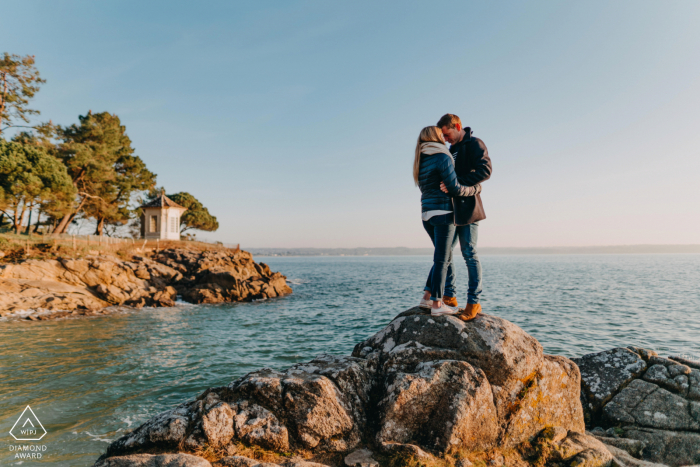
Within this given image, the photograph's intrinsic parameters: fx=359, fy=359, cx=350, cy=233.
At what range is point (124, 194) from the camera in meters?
44.8

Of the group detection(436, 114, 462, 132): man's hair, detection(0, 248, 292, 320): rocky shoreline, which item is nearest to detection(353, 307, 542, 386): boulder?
detection(436, 114, 462, 132): man's hair

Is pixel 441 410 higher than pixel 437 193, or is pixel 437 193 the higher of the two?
pixel 437 193

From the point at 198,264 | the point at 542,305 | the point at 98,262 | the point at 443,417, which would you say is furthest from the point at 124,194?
the point at 443,417

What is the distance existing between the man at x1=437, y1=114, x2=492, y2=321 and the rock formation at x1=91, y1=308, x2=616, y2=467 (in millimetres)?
614

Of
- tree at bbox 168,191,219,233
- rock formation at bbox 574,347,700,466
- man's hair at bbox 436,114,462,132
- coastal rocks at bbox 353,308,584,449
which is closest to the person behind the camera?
coastal rocks at bbox 353,308,584,449

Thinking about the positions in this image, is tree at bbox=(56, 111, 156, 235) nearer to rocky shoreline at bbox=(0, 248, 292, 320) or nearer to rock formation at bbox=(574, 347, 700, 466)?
rocky shoreline at bbox=(0, 248, 292, 320)

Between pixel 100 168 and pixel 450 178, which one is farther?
pixel 100 168

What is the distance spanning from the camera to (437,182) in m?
5.53

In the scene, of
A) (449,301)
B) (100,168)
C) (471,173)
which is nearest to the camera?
(471,173)

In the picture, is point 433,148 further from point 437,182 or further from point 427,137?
point 437,182

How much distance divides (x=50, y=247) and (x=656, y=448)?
122ft

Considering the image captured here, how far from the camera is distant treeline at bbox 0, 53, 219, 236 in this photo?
29.0 meters

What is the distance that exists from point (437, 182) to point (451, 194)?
28 cm

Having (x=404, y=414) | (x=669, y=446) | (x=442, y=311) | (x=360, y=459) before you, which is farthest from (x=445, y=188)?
(x=669, y=446)
